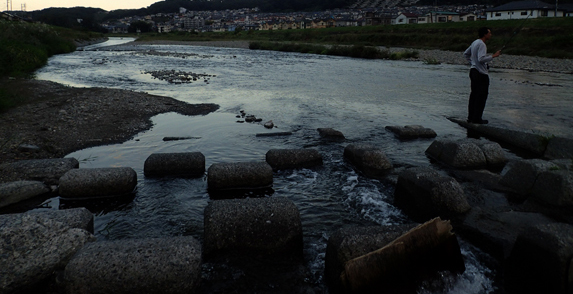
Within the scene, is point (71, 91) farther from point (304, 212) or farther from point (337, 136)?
point (304, 212)

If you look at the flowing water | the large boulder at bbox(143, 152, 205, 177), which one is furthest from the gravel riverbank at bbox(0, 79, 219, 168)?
the large boulder at bbox(143, 152, 205, 177)

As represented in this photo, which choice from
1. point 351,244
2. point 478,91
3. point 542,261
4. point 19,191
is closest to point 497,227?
point 542,261

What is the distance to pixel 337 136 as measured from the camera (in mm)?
11477

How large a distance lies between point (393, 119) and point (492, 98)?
6.92 meters

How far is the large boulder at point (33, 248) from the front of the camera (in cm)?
417

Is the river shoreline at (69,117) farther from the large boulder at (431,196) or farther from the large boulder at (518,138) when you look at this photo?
the large boulder at (518,138)

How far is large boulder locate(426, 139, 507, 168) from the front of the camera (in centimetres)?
839

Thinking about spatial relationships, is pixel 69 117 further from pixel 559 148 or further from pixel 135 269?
pixel 559 148

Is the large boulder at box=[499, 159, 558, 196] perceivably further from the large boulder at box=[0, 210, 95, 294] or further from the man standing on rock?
the large boulder at box=[0, 210, 95, 294]

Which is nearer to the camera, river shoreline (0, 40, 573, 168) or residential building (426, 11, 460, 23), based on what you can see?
river shoreline (0, 40, 573, 168)

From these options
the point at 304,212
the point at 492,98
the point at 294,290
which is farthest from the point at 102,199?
the point at 492,98

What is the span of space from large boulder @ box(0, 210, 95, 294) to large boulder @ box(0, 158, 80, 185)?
316cm

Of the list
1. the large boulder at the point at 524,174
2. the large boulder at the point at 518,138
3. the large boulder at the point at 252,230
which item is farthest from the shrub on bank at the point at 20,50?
the large boulder at the point at 524,174

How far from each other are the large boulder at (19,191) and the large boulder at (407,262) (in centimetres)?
609
